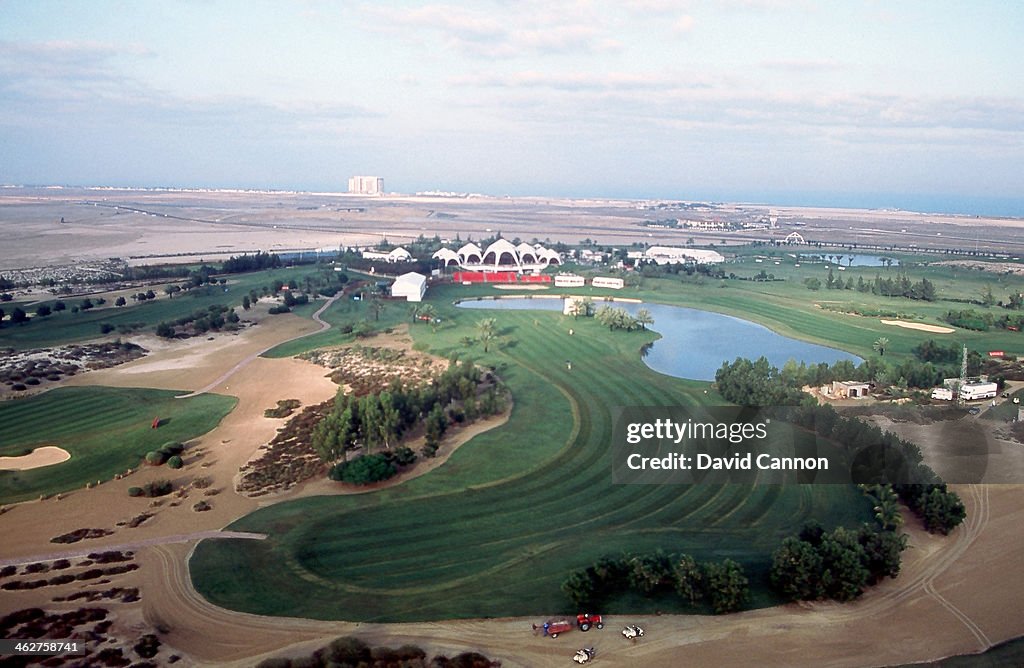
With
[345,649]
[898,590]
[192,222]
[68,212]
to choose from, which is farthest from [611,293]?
[68,212]

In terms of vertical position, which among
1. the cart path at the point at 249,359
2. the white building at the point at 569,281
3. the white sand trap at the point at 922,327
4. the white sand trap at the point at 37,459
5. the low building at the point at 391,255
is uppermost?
the low building at the point at 391,255

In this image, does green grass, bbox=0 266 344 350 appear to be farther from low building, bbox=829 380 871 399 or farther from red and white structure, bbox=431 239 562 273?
low building, bbox=829 380 871 399

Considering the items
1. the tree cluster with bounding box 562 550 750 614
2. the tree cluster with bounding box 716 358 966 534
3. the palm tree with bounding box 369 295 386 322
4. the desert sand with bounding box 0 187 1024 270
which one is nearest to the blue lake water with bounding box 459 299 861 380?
the tree cluster with bounding box 716 358 966 534

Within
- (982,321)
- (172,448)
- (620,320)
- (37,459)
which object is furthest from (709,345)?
(37,459)

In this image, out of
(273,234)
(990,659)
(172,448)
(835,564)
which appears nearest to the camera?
(990,659)

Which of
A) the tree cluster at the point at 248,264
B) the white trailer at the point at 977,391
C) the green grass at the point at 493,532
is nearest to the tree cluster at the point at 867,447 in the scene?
the green grass at the point at 493,532

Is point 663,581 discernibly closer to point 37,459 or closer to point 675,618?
point 675,618

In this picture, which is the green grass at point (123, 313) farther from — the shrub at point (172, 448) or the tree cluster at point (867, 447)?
the tree cluster at point (867, 447)
